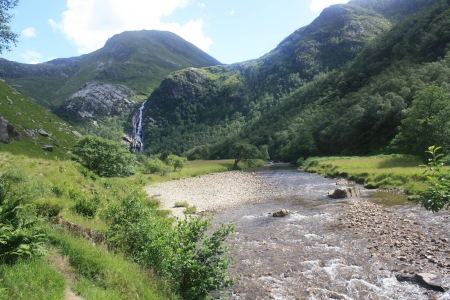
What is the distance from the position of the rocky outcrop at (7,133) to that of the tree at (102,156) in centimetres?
3822

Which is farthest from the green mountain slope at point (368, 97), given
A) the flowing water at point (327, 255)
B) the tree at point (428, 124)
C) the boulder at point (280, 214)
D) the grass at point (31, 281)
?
the grass at point (31, 281)

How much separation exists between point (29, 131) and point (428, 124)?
86476 mm

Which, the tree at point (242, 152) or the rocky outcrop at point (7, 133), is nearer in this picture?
the rocky outcrop at point (7, 133)

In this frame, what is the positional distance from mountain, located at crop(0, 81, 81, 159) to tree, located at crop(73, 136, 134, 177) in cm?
2048

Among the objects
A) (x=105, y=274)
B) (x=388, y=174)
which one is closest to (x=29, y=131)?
(x=105, y=274)

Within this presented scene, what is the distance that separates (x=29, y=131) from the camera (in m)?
65.4

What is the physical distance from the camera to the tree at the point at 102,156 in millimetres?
29873

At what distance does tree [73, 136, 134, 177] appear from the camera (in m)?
29.9

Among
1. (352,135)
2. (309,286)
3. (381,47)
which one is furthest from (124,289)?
(381,47)

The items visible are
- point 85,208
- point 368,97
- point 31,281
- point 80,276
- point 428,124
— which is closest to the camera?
point 31,281

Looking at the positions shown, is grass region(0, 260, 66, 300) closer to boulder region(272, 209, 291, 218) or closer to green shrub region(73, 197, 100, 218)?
green shrub region(73, 197, 100, 218)

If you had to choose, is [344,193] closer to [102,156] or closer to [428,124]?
[428,124]

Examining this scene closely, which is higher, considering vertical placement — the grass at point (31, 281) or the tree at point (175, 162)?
the grass at point (31, 281)

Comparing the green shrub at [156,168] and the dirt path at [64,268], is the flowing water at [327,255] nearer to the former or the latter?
the dirt path at [64,268]
